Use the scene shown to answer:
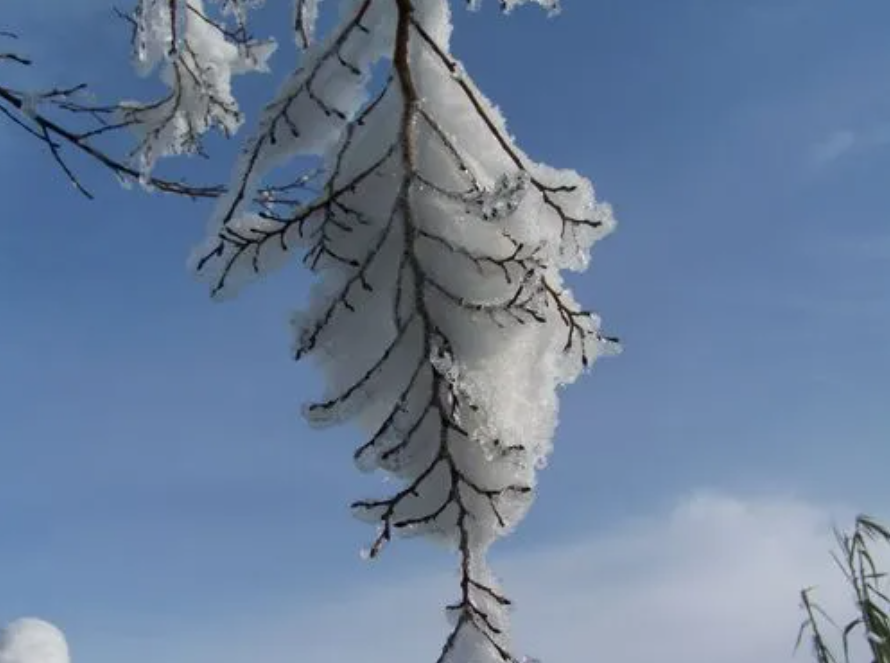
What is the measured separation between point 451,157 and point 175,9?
1.61 meters

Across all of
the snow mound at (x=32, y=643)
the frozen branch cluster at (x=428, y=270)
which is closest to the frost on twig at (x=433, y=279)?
the frozen branch cluster at (x=428, y=270)

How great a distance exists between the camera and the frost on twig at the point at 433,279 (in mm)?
1513

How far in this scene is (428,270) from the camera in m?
1.55

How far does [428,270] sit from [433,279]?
0.06ft

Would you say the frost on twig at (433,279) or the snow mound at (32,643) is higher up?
the snow mound at (32,643)

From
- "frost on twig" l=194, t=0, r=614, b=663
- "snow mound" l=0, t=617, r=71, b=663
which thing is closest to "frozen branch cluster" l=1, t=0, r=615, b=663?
"frost on twig" l=194, t=0, r=614, b=663

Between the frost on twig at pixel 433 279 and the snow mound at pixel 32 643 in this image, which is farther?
the snow mound at pixel 32 643

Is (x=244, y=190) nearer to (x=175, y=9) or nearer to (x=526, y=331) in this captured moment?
(x=526, y=331)

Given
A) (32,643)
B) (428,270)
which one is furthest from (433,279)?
(32,643)

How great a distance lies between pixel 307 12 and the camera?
2.29 meters

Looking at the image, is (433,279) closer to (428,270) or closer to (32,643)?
(428,270)

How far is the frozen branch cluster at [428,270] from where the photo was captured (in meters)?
1.51

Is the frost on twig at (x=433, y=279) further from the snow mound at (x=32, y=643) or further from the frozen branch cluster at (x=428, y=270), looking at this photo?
the snow mound at (x=32, y=643)

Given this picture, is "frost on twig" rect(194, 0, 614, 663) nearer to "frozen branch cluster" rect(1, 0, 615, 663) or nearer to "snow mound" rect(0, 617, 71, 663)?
"frozen branch cluster" rect(1, 0, 615, 663)
